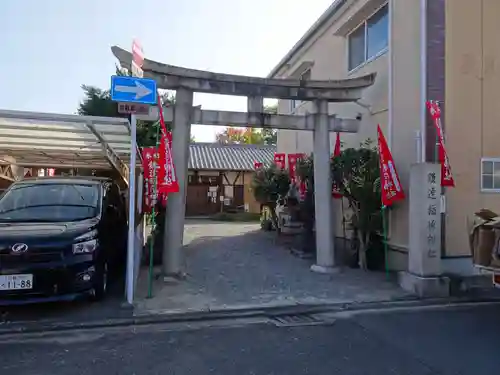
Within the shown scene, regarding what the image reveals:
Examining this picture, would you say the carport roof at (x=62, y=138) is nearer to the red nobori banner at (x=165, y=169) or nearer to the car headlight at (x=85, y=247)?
the red nobori banner at (x=165, y=169)

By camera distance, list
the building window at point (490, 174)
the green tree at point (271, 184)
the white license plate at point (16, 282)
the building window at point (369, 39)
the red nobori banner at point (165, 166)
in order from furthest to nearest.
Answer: the green tree at point (271, 184), the building window at point (369, 39), the building window at point (490, 174), the red nobori banner at point (165, 166), the white license plate at point (16, 282)

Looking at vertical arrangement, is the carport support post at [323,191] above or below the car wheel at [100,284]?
above

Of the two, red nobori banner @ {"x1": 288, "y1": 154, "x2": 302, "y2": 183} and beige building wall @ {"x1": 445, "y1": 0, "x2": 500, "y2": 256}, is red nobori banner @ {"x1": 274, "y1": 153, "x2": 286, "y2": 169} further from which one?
beige building wall @ {"x1": 445, "y1": 0, "x2": 500, "y2": 256}

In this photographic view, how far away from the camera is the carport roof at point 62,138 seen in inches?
263

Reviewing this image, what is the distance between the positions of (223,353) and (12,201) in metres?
4.40

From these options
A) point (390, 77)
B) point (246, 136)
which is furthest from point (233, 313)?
point (246, 136)

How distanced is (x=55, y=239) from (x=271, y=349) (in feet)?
10.3

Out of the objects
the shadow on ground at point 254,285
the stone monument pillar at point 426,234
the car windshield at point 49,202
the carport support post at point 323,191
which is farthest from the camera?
the carport support post at point 323,191

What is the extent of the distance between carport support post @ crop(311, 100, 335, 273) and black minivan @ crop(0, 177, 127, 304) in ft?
13.8

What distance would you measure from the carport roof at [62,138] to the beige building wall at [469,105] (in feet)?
20.7

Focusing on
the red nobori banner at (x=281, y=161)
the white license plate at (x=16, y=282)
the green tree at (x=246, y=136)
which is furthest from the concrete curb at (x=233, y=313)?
the green tree at (x=246, y=136)

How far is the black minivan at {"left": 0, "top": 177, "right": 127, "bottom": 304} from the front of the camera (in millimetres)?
5448

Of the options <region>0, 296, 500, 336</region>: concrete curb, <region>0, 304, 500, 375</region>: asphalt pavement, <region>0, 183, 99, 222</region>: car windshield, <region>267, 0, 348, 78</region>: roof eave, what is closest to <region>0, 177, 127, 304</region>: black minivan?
<region>0, 183, 99, 222</region>: car windshield

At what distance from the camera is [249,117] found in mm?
8781
